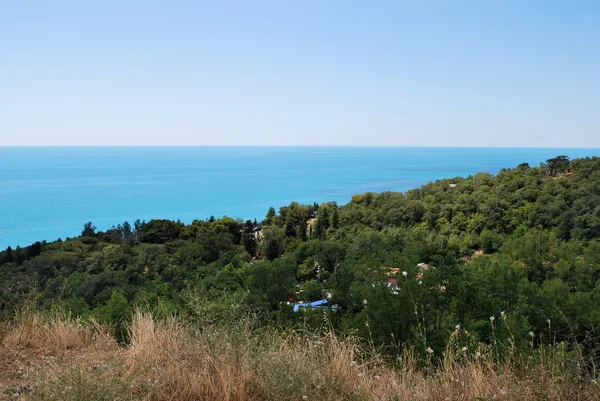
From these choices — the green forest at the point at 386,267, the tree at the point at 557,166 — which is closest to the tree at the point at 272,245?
the green forest at the point at 386,267

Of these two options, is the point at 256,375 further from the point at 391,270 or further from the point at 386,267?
the point at 391,270

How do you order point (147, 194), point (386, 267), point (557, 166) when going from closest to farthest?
point (386, 267) → point (557, 166) → point (147, 194)

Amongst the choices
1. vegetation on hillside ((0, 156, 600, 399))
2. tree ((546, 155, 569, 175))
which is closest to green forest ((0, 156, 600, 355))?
vegetation on hillside ((0, 156, 600, 399))

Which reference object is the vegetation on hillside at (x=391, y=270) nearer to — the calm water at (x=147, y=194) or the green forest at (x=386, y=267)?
the green forest at (x=386, y=267)

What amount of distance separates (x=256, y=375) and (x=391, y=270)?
13.1 feet

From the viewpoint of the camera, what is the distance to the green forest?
4.22 m

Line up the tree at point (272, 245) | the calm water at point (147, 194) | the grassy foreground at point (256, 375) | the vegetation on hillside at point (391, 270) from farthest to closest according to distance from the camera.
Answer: the calm water at point (147, 194) → the tree at point (272, 245) → the vegetation on hillside at point (391, 270) → the grassy foreground at point (256, 375)

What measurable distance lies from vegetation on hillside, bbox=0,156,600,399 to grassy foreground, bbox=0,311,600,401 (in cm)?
14

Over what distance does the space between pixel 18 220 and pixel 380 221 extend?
4200cm

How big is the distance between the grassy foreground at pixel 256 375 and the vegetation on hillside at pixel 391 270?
140 millimetres

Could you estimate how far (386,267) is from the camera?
6.11 m

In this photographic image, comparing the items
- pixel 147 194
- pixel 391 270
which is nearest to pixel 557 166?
pixel 391 270

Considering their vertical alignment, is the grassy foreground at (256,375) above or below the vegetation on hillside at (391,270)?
above

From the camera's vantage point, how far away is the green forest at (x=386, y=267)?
13.9 feet
